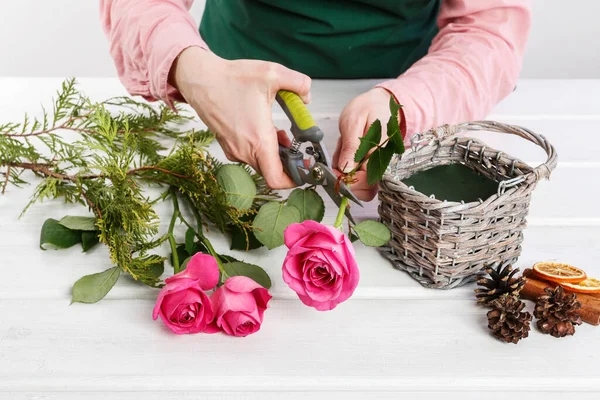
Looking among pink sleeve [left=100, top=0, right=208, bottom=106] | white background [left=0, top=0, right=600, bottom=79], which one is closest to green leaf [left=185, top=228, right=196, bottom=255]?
pink sleeve [left=100, top=0, right=208, bottom=106]

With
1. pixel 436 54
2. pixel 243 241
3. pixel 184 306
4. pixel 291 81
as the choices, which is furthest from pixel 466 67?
pixel 184 306

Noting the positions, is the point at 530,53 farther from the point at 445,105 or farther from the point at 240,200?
the point at 240,200

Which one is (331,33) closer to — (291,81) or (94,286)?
(291,81)

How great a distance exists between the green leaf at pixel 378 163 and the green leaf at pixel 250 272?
0.14m

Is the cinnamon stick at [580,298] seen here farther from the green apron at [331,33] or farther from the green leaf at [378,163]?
the green apron at [331,33]

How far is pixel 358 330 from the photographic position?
0.61 m

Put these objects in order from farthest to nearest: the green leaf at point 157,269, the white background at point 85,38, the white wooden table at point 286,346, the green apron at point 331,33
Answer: the white background at point 85,38 → the green apron at point 331,33 → the green leaf at point 157,269 → the white wooden table at point 286,346

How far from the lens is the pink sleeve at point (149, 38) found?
0.80m

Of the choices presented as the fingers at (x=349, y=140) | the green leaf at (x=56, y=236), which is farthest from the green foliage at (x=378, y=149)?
the green leaf at (x=56, y=236)

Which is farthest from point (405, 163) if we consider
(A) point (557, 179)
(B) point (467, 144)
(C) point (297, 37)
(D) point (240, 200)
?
(C) point (297, 37)

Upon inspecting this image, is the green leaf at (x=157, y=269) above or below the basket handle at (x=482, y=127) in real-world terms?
below

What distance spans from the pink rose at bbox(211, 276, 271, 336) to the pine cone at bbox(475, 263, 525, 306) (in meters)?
0.20

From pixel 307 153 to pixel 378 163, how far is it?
0.38 ft

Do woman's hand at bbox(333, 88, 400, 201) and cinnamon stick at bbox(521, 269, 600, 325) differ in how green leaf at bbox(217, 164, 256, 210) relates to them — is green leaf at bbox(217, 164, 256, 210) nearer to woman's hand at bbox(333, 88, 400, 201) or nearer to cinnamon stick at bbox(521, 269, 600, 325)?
woman's hand at bbox(333, 88, 400, 201)
